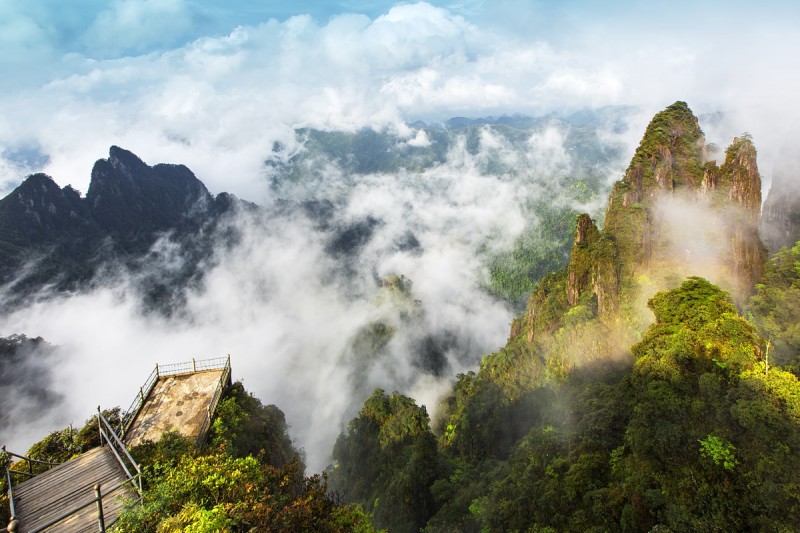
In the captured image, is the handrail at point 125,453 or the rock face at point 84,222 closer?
the handrail at point 125,453

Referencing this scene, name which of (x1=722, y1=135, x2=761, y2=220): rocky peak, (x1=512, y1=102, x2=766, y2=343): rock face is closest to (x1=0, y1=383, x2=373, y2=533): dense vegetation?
(x1=512, y1=102, x2=766, y2=343): rock face

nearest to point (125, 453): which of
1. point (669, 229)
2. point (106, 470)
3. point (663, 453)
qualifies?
point (106, 470)

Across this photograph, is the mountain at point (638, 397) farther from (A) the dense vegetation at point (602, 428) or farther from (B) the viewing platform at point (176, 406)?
(B) the viewing platform at point (176, 406)

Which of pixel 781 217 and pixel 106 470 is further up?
pixel 781 217

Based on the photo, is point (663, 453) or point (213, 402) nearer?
point (663, 453)

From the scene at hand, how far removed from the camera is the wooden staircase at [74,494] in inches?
602

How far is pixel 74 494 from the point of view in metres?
17.2

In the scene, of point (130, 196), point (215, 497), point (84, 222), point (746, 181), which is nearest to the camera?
point (215, 497)

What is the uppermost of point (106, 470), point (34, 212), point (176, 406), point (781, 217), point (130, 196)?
point (130, 196)

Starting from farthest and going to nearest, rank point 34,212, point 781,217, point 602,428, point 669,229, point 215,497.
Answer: point 34,212 → point 781,217 → point 669,229 → point 602,428 → point 215,497

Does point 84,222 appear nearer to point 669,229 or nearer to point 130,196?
point 130,196

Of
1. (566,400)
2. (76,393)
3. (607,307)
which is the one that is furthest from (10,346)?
(607,307)

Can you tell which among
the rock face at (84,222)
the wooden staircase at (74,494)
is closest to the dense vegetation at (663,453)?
the wooden staircase at (74,494)

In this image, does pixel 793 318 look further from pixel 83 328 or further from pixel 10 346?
pixel 83 328
